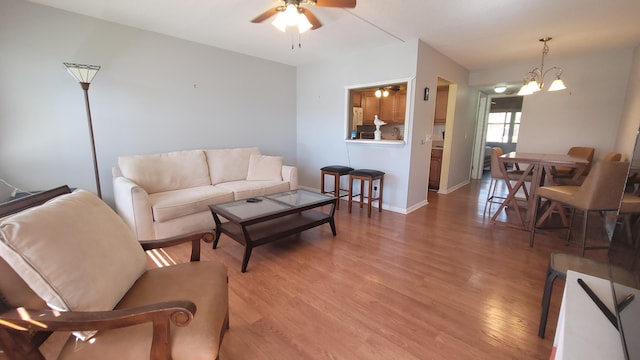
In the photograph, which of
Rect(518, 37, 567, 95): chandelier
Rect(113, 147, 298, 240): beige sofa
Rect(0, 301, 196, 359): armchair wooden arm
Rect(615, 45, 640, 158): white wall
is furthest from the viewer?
Rect(518, 37, 567, 95): chandelier

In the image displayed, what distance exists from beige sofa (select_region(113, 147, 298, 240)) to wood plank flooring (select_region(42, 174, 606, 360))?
340 millimetres

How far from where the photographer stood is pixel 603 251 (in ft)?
9.02

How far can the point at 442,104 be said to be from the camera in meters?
5.31

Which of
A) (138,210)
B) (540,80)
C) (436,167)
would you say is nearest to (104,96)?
(138,210)

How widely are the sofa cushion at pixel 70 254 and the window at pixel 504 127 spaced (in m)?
10.4

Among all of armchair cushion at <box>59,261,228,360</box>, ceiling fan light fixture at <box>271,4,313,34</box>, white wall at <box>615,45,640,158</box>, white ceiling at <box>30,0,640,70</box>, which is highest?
white ceiling at <box>30,0,640,70</box>

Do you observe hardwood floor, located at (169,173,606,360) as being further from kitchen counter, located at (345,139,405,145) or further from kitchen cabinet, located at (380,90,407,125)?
kitchen cabinet, located at (380,90,407,125)

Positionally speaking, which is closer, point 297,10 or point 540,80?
point 297,10

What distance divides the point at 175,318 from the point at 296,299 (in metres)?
1.11

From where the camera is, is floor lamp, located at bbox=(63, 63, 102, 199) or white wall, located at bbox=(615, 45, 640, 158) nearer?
floor lamp, located at bbox=(63, 63, 102, 199)

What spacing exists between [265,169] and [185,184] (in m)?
1.07

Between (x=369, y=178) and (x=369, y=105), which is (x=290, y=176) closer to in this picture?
(x=369, y=178)

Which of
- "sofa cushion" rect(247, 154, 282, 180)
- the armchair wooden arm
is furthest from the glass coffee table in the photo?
the armchair wooden arm

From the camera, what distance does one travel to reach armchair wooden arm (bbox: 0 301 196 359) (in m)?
0.87
